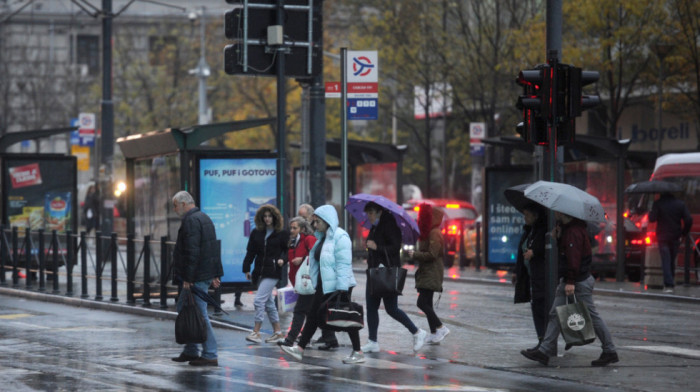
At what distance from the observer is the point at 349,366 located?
1252 centimetres

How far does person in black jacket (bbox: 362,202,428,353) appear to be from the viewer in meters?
13.4

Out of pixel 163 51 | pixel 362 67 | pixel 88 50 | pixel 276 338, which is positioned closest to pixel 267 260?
pixel 276 338

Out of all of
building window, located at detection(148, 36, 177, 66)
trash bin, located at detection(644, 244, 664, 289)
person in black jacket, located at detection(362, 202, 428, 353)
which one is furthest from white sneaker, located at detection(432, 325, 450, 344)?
building window, located at detection(148, 36, 177, 66)

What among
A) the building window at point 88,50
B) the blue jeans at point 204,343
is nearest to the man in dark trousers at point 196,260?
the blue jeans at point 204,343

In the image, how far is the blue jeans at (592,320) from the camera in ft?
41.1

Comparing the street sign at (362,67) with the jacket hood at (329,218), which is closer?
the jacket hood at (329,218)

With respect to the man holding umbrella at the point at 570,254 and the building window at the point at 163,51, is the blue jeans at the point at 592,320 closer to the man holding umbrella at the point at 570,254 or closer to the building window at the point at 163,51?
the man holding umbrella at the point at 570,254

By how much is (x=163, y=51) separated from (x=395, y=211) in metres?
46.4

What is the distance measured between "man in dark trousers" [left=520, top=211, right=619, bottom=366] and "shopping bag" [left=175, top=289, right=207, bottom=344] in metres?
3.19

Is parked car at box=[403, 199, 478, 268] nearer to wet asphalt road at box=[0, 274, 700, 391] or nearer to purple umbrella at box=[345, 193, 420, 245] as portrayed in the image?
wet asphalt road at box=[0, 274, 700, 391]

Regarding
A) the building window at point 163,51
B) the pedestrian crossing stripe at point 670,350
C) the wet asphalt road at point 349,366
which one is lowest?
the pedestrian crossing stripe at point 670,350

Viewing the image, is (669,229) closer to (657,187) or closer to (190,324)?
(657,187)

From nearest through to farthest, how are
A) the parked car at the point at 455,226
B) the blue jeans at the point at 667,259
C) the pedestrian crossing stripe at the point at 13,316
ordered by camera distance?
the pedestrian crossing stripe at the point at 13,316 → the blue jeans at the point at 667,259 → the parked car at the point at 455,226

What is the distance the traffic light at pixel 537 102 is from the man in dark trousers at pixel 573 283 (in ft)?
2.89
